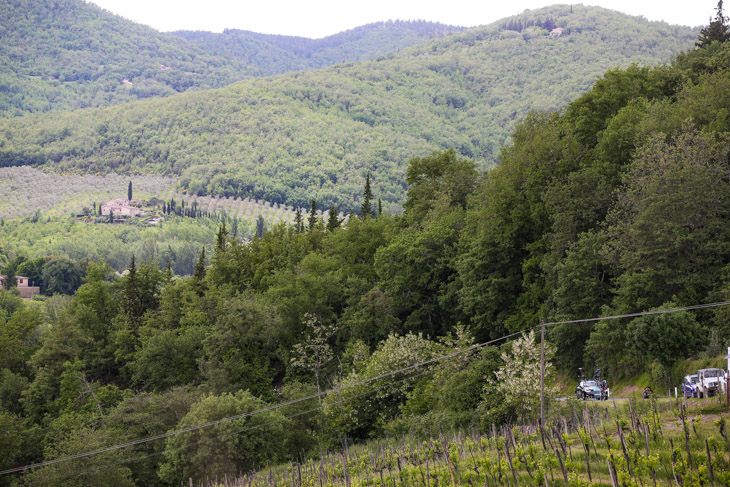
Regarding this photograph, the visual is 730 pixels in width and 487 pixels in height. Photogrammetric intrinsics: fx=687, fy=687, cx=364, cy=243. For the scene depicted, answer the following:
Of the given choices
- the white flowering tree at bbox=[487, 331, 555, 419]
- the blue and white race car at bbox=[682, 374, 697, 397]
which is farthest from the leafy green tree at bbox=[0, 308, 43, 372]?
the blue and white race car at bbox=[682, 374, 697, 397]

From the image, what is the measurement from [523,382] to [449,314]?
80.8 ft

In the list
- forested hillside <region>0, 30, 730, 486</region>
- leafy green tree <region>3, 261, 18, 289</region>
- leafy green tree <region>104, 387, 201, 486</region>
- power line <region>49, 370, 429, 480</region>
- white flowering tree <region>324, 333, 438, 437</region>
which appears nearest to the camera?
forested hillside <region>0, 30, 730, 486</region>

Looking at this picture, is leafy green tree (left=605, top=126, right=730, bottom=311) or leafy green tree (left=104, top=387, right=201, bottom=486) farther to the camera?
leafy green tree (left=104, top=387, right=201, bottom=486)

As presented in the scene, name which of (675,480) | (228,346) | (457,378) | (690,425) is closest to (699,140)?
(457,378)

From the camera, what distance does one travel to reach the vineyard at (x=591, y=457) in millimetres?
16578

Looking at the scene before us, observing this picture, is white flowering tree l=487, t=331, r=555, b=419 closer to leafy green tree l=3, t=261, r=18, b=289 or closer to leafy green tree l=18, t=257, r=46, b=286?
leafy green tree l=3, t=261, r=18, b=289

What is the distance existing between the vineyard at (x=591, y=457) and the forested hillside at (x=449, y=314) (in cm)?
111

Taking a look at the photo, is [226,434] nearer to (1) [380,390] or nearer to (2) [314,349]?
(1) [380,390]

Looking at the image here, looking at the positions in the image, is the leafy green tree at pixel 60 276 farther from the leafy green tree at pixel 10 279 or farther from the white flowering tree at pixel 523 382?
the white flowering tree at pixel 523 382

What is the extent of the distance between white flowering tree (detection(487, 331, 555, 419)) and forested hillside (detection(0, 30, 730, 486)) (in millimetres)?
169

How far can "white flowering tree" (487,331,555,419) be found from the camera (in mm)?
31797

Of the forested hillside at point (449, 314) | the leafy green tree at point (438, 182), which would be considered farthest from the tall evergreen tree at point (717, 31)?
the leafy green tree at point (438, 182)

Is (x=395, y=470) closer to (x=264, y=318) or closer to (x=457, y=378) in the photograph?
(x=457, y=378)

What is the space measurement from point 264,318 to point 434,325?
16.5m
